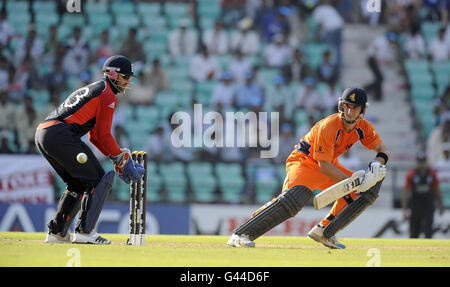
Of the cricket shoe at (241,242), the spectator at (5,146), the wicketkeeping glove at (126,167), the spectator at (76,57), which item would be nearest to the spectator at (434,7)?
the spectator at (76,57)

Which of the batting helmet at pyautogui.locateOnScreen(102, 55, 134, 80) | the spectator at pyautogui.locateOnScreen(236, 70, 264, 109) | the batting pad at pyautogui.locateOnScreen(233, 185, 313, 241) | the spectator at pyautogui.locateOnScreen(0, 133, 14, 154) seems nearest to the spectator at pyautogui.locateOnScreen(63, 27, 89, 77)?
the spectator at pyautogui.locateOnScreen(0, 133, 14, 154)

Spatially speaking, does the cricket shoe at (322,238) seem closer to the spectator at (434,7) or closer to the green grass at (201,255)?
the green grass at (201,255)

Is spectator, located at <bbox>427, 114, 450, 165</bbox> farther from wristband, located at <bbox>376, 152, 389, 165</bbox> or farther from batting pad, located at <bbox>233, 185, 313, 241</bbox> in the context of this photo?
batting pad, located at <bbox>233, 185, 313, 241</bbox>

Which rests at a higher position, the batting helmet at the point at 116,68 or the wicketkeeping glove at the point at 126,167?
the batting helmet at the point at 116,68

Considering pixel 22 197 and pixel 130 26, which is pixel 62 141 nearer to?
pixel 22 197

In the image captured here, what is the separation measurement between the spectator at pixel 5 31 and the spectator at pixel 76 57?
139 centimetres

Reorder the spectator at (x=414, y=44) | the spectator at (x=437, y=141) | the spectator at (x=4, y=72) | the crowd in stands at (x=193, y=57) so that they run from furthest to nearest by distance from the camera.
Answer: the spectator at (x=414, y=44), the spectator at (x=4, y=72), the crowd in stands at (x=193, y=57), the spectator at (x=437, y=141)

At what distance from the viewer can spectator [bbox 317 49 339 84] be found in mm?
16219

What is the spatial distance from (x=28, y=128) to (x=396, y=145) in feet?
22.8

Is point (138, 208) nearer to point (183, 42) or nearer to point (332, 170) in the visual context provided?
point (332, 170)

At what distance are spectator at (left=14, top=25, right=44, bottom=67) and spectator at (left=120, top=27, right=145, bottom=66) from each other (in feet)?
5.38

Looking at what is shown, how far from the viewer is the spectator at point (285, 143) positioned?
14.0 m

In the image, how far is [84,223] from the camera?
24.8ft

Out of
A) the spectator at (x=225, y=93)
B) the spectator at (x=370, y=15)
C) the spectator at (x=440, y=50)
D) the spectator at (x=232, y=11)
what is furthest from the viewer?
the spectator at (x=370, y=15)
